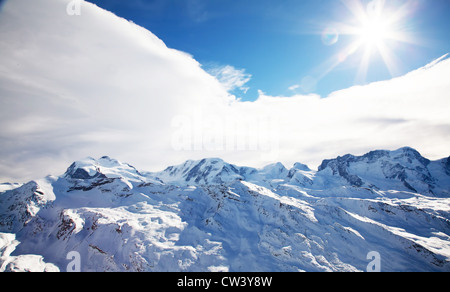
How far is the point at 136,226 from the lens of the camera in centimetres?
10200

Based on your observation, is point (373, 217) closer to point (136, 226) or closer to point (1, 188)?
point (136, 226)

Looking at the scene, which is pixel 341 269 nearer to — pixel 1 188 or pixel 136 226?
pixel 136 226

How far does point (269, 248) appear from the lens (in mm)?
101812

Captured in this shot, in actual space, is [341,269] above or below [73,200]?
below

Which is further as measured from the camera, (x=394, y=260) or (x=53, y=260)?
(x=394, y=260)

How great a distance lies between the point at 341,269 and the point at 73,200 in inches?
5548
